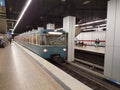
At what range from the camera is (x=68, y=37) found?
9.73m

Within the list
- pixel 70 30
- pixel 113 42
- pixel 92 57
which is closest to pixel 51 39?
pixel 70 30

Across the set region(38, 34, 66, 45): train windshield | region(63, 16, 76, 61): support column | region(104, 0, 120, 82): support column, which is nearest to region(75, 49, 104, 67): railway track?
region(63, 16, 76, 61): support column

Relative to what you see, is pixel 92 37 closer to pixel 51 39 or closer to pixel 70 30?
pixel 70 30

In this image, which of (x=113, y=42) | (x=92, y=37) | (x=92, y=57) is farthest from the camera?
(x=92, y=37)

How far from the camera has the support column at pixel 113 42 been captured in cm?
516

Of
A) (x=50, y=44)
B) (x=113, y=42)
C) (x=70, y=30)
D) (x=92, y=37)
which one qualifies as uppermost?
(x=70, y=30)

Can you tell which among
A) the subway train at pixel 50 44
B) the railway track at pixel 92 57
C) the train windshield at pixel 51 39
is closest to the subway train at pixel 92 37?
the railway track at pixel 92 57

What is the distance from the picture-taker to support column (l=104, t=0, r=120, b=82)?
5.16 metres

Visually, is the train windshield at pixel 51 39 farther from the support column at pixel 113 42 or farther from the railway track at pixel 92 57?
the support column at pixel 113 42

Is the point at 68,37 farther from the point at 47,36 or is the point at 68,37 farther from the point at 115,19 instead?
the point at 115,19

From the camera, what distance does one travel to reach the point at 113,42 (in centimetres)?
536

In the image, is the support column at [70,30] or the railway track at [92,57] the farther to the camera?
the railway track at [92,57]

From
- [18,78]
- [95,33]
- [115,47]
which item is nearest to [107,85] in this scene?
[115,47]

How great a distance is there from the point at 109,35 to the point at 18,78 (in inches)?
171
